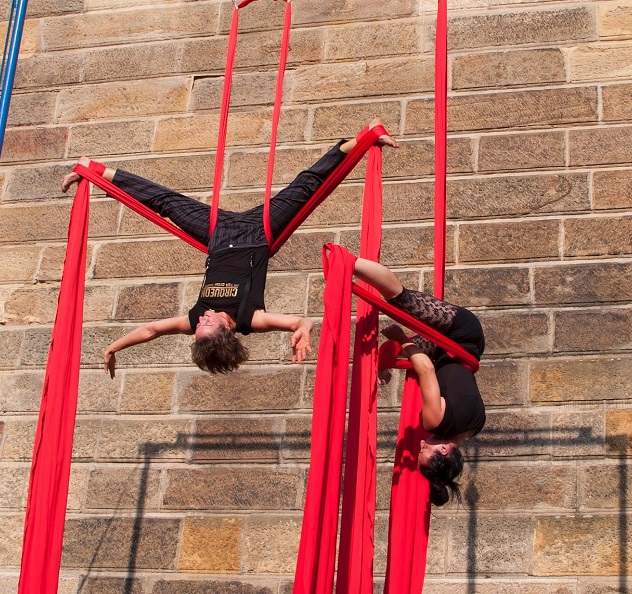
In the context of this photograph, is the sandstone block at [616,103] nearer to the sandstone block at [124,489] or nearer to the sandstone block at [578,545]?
the sandstone block at [578,545]

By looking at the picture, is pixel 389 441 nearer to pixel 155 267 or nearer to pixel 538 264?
pixel 538 264

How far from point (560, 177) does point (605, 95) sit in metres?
0.43

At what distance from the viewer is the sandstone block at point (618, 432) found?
5.14 metres

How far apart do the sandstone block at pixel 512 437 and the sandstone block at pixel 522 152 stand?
111 centimetres

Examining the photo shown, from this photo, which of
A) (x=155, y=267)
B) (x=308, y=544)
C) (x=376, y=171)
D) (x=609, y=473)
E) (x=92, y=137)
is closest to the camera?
(x=308, y=544)

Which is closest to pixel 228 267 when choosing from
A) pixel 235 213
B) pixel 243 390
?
pixel 235 213

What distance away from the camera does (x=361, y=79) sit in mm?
6125

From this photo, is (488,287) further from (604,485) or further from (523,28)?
(523,28)

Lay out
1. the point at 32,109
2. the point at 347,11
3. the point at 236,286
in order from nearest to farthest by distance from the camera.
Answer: the point at 236,286, the point at 347,11, the point at 32,109

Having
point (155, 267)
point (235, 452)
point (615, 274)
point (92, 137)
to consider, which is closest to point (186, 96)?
point (92, 137)

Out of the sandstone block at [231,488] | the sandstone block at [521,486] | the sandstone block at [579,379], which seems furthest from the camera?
the sandstone block at [231,488]

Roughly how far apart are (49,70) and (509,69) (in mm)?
2275

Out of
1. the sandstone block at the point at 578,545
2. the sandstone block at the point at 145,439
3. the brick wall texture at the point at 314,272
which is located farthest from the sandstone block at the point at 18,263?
the sandstone block at the point at 578,545

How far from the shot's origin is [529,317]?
544 centimetres
